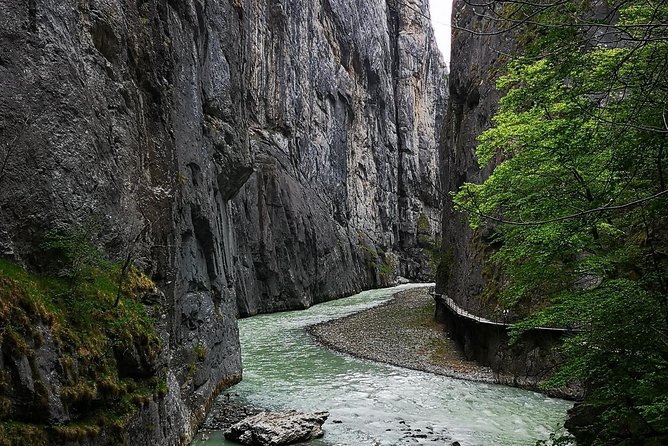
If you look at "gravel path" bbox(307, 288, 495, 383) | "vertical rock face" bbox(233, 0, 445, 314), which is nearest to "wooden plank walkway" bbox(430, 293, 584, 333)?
"gravel path" bbox(307, 288, 495, 383)

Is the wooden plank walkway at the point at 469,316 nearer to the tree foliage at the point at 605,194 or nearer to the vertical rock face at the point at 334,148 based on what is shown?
the tree foliage at the point at 605,194

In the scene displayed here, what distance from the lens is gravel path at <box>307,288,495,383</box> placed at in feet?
64.6

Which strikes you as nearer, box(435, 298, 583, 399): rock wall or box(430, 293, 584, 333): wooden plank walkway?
box(435, 298, 583, 399): rock wall

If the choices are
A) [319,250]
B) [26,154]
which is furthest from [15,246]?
[319,250]

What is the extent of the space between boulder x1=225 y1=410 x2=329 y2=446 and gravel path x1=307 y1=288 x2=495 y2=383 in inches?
314

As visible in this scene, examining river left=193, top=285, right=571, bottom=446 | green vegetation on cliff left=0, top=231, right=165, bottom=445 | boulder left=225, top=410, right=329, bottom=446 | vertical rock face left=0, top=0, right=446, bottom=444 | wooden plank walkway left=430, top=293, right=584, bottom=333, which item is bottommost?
river left=193, top=285, right=571, bottom=446

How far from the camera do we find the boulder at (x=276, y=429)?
35.7 feet

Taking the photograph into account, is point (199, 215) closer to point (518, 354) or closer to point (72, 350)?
point (72, 350)

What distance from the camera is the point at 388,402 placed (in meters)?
14.8

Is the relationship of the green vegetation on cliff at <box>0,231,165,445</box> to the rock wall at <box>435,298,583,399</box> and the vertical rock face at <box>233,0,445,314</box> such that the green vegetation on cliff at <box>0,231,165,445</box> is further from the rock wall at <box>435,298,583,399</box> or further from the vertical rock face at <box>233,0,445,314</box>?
the vertical rock face at <box>233,0,445,314</box>

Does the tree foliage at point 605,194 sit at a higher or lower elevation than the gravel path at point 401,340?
higher

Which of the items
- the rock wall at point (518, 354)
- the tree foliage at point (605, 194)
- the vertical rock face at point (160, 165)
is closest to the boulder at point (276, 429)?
the vertical rock face at point (160, 165)

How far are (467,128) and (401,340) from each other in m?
14.2

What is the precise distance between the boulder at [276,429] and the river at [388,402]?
0.27 metres
